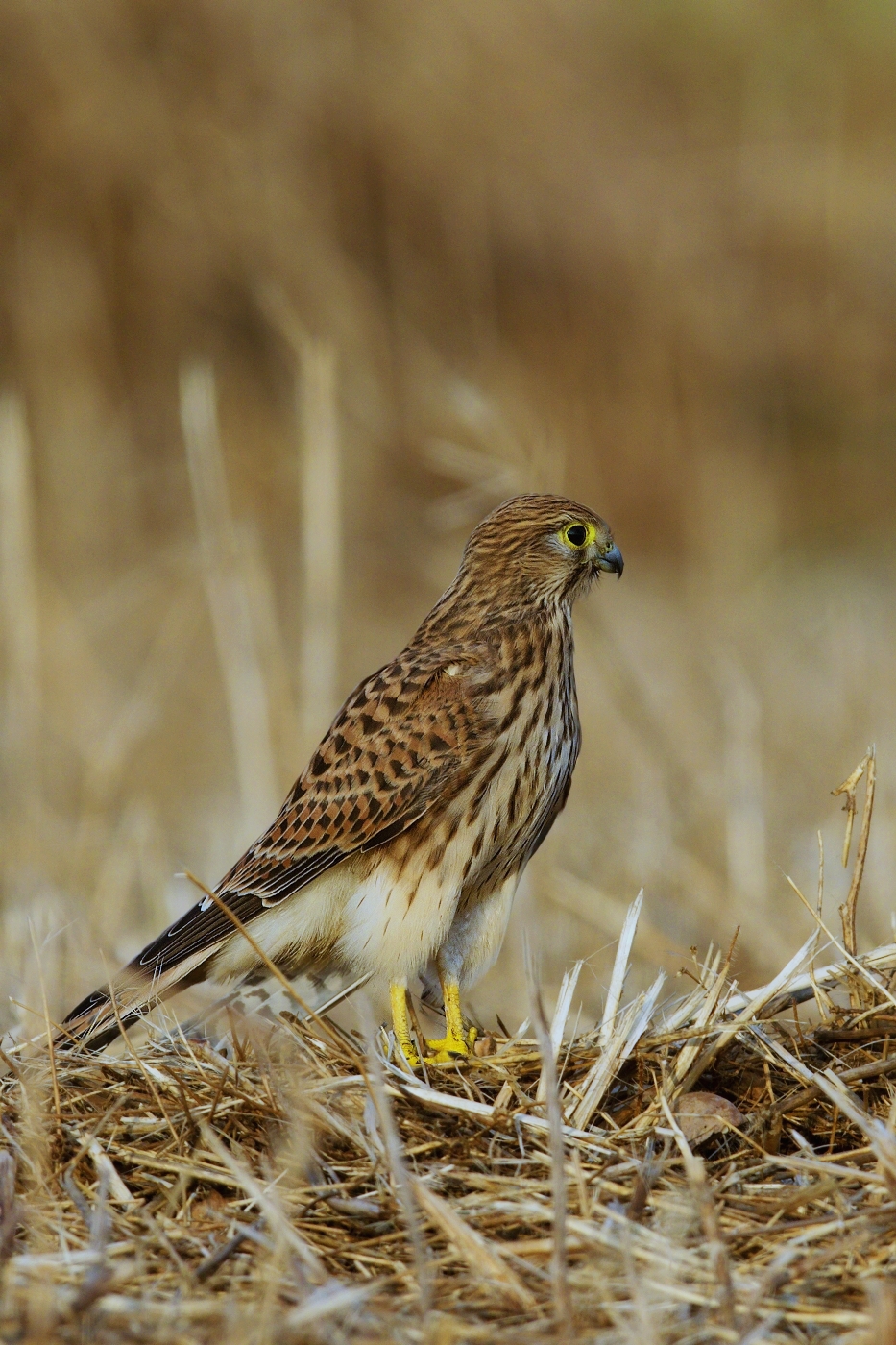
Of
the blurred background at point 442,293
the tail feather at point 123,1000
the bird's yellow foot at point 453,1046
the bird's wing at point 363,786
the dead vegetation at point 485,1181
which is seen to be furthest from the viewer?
the blurred background at point 442,293

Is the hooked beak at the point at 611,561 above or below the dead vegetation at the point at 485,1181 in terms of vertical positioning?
above

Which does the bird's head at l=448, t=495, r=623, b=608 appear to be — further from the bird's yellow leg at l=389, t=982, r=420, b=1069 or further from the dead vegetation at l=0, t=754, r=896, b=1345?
the dead vegetation at l=0, t=754, r=896, b=1345

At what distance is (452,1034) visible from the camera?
11.4 ft

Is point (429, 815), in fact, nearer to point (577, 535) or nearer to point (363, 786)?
point (363, 786)

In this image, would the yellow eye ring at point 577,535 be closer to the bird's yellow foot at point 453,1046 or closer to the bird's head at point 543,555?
the bird's head at point 543,555

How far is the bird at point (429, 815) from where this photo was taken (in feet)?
11.6

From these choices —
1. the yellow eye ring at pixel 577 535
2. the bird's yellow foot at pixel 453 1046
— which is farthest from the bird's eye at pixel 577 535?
the bird's yellow foot at pixel 453 1046

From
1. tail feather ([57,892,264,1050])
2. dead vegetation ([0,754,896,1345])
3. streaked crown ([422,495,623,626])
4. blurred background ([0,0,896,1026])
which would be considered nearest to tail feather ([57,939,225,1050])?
tail feather ([57,892,264,1050])

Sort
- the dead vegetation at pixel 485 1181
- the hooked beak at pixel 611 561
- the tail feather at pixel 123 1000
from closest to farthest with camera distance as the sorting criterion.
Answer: the dead vegetation at pixel 485 1181
the tail feather at pixel 123 1000
the hooked beak at pixel 611 561

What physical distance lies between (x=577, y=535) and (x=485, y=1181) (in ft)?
6.49

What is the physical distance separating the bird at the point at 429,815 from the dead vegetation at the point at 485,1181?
1.76 feet

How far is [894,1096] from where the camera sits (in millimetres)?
2555

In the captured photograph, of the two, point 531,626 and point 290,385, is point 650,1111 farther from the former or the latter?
point 290,385

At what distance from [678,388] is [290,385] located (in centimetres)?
308
